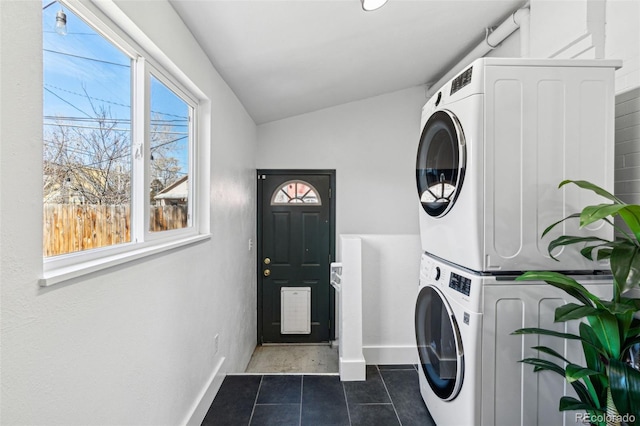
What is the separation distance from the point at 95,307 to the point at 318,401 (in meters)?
1.56

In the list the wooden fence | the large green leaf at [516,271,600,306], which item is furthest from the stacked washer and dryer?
the wooden fence

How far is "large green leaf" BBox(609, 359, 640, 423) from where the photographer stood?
94 centimetres

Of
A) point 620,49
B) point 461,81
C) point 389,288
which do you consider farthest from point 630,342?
point 389,288

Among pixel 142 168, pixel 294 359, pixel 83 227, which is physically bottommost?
pixel 294 359

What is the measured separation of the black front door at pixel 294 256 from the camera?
368 cm

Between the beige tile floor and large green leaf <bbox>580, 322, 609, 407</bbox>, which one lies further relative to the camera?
the beige tile floor

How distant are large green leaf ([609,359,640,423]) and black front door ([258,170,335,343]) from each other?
2829 millimetres

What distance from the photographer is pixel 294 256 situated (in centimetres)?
370

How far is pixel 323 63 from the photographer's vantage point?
238cm

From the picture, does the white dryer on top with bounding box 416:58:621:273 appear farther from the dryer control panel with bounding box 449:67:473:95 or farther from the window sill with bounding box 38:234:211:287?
the window sill with bounding box 38:234:211:287

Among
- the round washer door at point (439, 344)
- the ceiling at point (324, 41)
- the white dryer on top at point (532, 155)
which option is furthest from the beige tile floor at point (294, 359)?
the ceiling at point (324, 41)

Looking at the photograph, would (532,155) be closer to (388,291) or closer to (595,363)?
(595,363)

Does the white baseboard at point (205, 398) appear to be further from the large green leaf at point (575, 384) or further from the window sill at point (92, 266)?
the large green leaf at point (575, 384)

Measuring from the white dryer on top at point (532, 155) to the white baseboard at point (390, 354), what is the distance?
5.12ft
